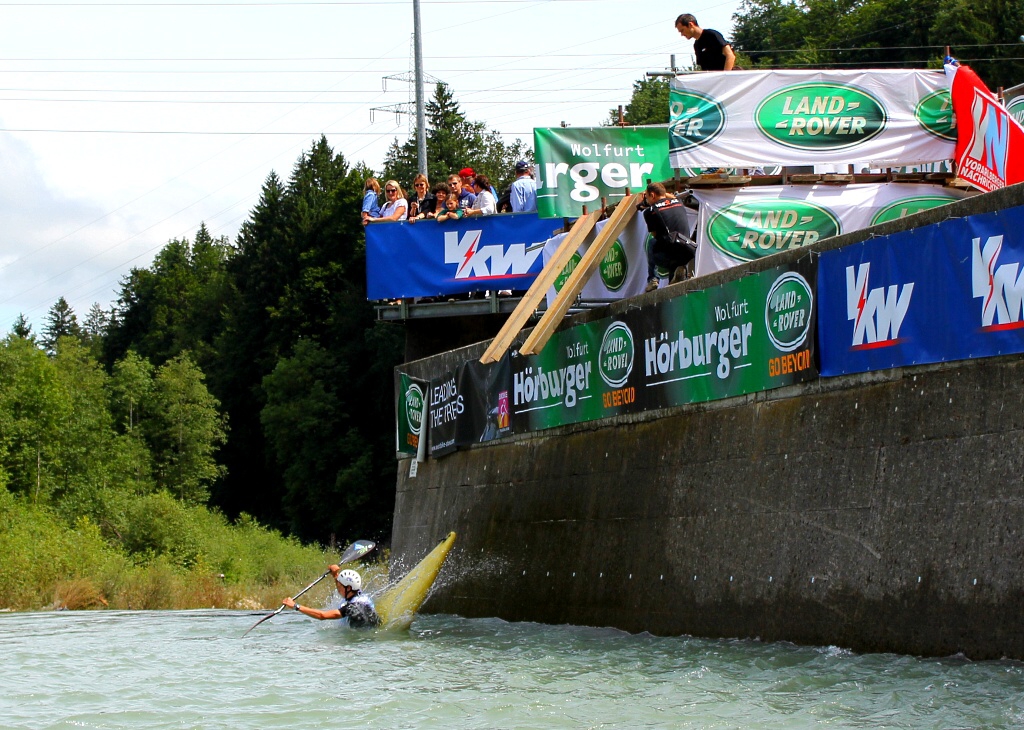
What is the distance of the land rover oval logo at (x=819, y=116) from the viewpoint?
14398mm

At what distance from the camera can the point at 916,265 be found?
10102 mm

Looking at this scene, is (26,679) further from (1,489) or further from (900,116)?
(1,489)

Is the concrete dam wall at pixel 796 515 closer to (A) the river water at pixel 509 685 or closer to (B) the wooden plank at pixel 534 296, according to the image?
(A) the river water at pixel 509 685

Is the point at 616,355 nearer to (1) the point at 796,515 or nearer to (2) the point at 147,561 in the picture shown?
(1) the point at 796,515

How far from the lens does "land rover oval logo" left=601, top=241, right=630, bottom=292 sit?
15.7 meters

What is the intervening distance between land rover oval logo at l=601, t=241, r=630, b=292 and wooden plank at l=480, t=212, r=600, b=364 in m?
0.48

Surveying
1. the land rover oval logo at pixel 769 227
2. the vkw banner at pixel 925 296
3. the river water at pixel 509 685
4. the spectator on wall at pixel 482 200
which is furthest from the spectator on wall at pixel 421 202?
the vkw banner at pixel 925 296

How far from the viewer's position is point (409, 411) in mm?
20344

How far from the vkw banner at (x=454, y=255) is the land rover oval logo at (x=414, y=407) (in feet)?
5.51

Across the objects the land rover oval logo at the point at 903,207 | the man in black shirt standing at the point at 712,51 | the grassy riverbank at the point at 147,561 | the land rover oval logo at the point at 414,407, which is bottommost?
the grassy riverbank at the point at 147,561

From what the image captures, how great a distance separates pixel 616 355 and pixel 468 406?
406 centimetres

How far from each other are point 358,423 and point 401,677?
4657 centimetres

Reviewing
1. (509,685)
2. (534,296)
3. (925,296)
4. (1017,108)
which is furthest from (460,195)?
(509,685)

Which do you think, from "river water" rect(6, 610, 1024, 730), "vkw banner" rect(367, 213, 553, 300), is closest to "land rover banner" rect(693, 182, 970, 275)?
"river water" rect(6, 610, 1024, 730)
